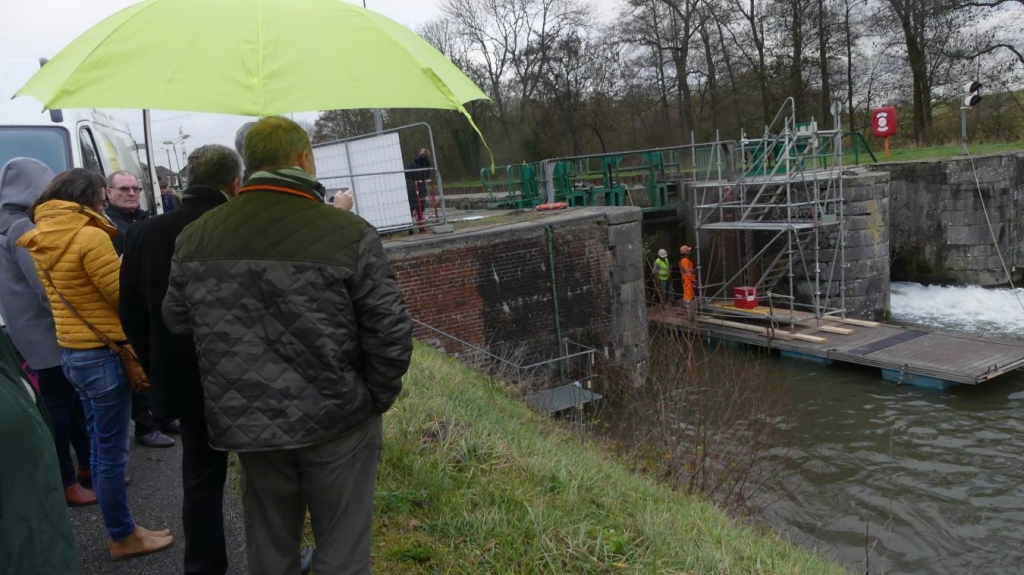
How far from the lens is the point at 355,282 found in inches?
94.8

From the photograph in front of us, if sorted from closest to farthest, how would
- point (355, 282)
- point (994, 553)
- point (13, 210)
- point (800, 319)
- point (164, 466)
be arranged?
point (355, 282)
point (13, 210)
point (164, 466)
point (994, 553)
point (800, 319)

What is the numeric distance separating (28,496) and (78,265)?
7.86ft

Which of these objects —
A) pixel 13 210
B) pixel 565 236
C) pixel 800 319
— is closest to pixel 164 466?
pixel 13 210

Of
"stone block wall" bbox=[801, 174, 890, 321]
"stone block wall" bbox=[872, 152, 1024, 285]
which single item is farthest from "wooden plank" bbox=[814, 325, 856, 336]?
"stone block wall" bbox=[872, 152, 1024, 285]

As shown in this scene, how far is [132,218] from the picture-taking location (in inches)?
205

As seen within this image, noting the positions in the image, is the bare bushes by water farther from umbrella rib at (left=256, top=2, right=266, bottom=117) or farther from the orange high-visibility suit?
the orange high-visibility suit

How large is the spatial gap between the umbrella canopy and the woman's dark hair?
731 mm

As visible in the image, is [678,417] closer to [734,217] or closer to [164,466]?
[164,466]

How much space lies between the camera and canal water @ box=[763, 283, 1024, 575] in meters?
8.01

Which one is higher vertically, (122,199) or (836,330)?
(122,199)

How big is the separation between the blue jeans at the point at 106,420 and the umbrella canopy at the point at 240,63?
1265mm

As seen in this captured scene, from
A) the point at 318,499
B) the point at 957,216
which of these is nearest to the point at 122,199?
the point at 318,499

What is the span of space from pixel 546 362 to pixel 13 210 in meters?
8.91

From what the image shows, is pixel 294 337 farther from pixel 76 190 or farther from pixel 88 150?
pixel 88 150
